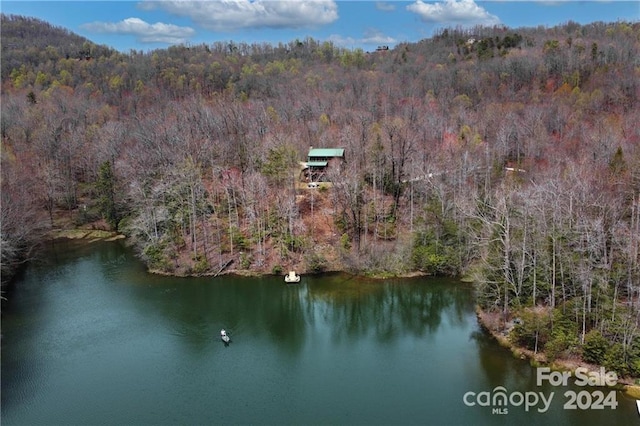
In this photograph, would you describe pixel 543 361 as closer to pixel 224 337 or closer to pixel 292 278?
pixel 224 337

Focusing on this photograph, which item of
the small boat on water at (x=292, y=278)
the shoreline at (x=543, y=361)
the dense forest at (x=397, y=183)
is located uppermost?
the dense forest at (x=397, y=183)

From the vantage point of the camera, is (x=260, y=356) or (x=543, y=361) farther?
(x=260, y=356)

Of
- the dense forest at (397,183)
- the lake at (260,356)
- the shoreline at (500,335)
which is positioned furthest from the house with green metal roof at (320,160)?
the lake at (260,356)

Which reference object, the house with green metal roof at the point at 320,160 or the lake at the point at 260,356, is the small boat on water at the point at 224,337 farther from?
the house with green metal roof at the point at 320,160

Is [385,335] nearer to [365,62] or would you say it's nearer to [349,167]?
[349,167]

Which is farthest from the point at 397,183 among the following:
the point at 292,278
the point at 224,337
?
the point at 224,337

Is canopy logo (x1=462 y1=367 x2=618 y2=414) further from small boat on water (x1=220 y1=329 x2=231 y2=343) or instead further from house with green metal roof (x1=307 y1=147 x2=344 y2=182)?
house with green metal roof (x1=307 y1=147 x2=344 y2=182)
